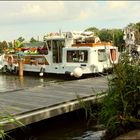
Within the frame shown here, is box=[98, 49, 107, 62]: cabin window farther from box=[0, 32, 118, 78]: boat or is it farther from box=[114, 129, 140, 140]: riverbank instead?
box=[114, 129, 140, 140]: riverbank

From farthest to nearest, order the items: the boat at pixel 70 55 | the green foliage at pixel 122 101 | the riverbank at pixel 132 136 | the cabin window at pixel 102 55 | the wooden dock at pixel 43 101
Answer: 1. the cabin window at pixel 102 55
2. the boat at pixel 70 55
3. the wooden dock at pixel 43 101
4. the green foliage at pixel 122 101
5. the riverbank at pixel 132 136

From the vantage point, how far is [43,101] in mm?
10016

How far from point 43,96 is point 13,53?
609 inches

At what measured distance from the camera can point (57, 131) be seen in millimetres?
9695

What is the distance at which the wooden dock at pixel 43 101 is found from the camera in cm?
864

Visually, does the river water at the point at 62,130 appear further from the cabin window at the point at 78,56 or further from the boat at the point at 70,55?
the cabin window at the point at 78,56

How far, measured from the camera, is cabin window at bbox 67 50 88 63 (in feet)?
67.0

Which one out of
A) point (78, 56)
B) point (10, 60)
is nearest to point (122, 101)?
point (78, 56)

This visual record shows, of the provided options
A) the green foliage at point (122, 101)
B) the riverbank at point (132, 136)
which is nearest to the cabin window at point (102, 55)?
the green foliage at point (122, 101)

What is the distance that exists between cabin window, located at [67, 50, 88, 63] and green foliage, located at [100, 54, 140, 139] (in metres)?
12.8

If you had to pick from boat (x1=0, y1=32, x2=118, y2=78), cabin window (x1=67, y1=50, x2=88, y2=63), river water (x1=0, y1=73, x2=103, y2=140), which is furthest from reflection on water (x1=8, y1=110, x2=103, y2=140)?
cabin window (x1=67, y1=50, x2=88, y2=63)

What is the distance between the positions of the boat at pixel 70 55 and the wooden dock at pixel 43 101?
6.94 m

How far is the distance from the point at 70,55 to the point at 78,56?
0.56 metres

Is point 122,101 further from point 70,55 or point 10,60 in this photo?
point 10,60
